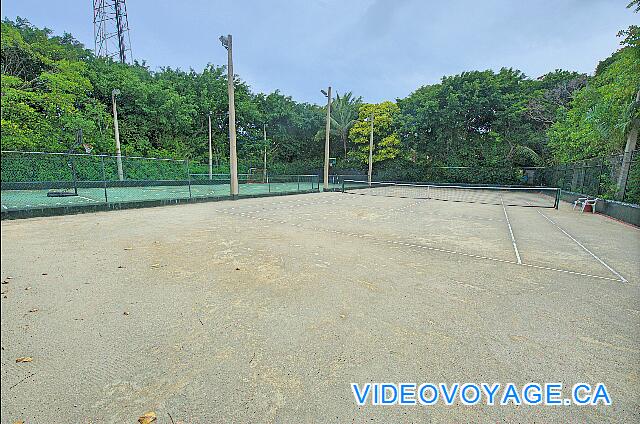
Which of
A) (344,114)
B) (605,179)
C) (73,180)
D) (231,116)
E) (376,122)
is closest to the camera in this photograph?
(73,180)

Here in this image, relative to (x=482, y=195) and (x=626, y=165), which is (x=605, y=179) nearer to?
(x=626, y=165)

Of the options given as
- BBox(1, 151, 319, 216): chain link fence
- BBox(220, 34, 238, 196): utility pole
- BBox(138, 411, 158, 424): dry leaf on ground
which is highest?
BBox(220, 34, 238, 196): utility pole

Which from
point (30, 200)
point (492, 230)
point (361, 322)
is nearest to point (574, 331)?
point (361, 322)

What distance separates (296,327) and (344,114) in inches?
1294

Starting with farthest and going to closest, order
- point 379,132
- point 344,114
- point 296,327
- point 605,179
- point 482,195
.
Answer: point 344,114
point 379,132
point 482,195
point 605,179
point 296,327

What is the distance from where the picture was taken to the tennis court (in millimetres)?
1941

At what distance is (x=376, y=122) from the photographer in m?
31.6

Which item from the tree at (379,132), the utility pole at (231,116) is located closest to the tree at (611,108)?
the tree at (379,132)

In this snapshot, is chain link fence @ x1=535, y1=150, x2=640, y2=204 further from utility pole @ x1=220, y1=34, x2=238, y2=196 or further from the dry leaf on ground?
utility pole @ x1=220, y1=34, x2=238, y2=196

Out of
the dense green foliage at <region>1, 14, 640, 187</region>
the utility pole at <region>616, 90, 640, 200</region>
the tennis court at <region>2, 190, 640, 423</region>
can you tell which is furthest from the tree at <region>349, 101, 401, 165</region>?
the tennis court at <region>2, 190, 640, 423</region>

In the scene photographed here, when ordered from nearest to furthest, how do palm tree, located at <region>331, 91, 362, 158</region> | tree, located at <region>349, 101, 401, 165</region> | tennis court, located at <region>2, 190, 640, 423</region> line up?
tennis court, located at <region>2, 190, 640, 423</region> < tree, located at <region>349, 101, 401, 165</region> < palm tree, located at <region>331, 91, 362, 158</region>

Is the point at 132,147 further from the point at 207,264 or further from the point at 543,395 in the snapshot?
the point at 543,395

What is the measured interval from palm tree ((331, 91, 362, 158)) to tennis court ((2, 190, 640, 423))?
29.1m

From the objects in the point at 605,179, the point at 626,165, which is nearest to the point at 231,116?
the point at 626,165
